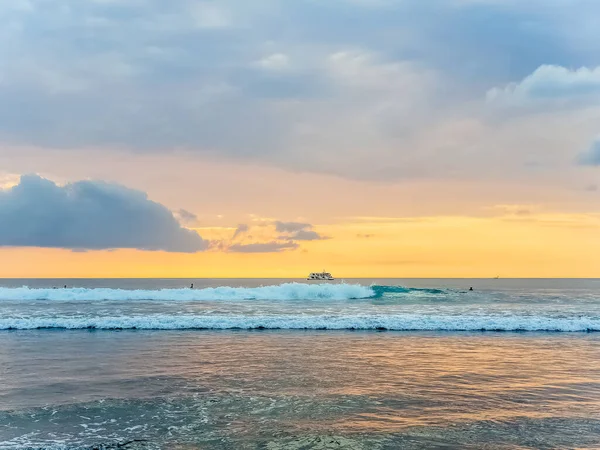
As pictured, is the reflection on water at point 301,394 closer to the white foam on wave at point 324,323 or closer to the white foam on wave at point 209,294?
the white foam on wave at point 324,323

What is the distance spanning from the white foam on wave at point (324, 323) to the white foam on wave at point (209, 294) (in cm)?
2023

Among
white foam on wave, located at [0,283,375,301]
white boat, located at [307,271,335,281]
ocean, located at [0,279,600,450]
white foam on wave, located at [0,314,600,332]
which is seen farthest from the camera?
white boat, located at [307,271,335,281]

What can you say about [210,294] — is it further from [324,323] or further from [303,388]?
[303,388]

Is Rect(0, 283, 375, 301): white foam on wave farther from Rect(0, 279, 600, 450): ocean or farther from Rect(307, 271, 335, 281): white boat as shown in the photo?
Rect(307, 271, 335, 281): white boat

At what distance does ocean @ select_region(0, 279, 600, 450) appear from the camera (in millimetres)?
8969

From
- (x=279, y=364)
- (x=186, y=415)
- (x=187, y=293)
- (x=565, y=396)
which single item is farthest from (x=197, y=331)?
(x=187, y=293)

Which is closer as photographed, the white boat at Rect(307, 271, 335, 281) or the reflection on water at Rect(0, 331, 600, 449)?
the reflection on water at Rect(0, 331, 600, 449)

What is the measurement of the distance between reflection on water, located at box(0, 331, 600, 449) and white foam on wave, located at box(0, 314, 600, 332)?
5283mm

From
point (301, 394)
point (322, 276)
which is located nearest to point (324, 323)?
A: point (301, 394)

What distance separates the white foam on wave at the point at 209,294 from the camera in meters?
48.2

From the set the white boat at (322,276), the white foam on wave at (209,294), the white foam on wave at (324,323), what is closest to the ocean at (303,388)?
the white foam on wave at (324,323)

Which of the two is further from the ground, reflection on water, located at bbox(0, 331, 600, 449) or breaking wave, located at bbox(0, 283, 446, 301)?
reflection on water, located at bbox(0, 331, 600, 449)

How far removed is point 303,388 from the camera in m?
12.4

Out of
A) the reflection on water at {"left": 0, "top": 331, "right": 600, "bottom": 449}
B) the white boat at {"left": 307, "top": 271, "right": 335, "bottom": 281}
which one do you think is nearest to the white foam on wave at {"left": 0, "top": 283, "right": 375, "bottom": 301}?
the reflection on water at {"left": 0, "top": 331, "right": 600, "bottom": 449}
